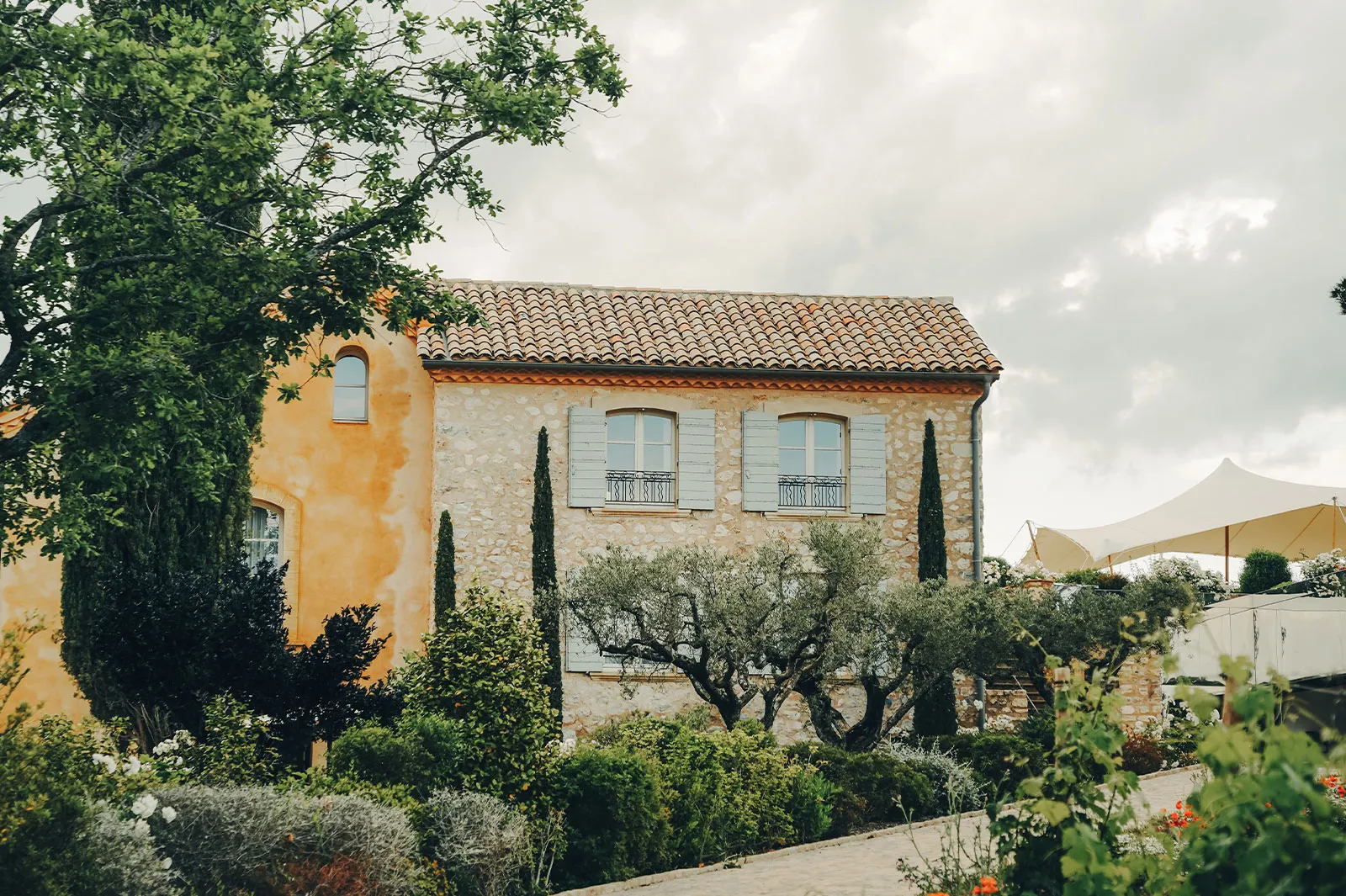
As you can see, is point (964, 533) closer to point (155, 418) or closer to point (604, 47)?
point (604, 47)

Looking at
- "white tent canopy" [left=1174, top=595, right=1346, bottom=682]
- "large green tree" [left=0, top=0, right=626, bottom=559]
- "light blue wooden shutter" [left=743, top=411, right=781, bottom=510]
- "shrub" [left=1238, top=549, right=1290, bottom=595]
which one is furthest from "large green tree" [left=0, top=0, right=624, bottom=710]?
"shrub" [left=1238, top=549, right=1290, bottom=595]

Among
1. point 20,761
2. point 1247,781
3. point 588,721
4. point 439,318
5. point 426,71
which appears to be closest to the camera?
point 1247,781

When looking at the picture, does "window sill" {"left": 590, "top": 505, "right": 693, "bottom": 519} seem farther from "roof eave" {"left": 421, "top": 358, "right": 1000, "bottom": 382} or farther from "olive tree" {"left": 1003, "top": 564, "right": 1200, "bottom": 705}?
"olive tree" {"left": 1003, "top": 564, "right": 1200, "bottom": 705}

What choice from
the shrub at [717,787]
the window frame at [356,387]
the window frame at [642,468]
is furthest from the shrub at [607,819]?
the window frame at [356,387]

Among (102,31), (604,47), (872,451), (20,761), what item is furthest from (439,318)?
(872,451)

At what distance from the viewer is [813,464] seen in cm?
2034

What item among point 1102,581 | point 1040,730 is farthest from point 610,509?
point 1102,581

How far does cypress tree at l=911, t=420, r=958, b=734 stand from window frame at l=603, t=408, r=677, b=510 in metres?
4.14

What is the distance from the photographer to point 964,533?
20.0 meters

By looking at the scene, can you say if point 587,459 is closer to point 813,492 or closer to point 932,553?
point 813,492

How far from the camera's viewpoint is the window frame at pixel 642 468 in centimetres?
1972

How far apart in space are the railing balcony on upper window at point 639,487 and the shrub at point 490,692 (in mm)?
8601

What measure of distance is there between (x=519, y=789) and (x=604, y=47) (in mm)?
7149

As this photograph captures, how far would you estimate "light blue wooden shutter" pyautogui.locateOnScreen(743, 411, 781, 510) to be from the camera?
19.8m
